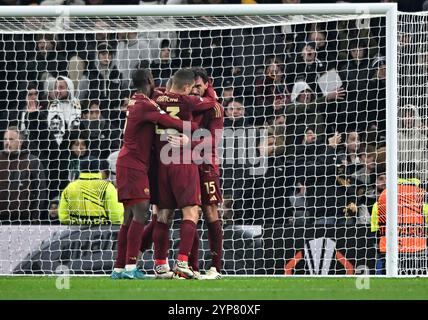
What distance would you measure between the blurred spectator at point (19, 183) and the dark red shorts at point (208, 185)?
243 centimetres

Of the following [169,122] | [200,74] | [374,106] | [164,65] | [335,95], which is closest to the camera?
[169,122]

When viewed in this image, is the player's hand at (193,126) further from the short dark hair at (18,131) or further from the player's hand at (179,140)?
the short dark hair at (18,131)

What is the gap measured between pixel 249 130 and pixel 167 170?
2.33 m

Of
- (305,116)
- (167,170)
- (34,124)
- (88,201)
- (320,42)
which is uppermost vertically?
(320,42)

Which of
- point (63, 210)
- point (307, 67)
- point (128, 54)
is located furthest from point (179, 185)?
point (307, 67)

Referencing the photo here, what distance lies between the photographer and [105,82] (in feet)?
44.6

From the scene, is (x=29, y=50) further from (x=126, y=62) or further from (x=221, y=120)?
(x=221, y=120)

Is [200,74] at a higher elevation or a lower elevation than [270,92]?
lower

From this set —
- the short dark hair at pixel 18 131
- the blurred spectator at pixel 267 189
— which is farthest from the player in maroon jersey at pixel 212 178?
the short dark hair at pixel 18 131

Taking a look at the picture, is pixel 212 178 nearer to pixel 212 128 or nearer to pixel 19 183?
pixel 212 128

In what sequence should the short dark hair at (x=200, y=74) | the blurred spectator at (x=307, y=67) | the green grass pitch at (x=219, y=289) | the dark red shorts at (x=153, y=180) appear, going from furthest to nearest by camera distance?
1. the blurred spectator at (x=307, y=67)
2. the short dark hair at (x=200, y=74)
3. the dark red shorts at (x=153, y=180)
4. the green grass pitch at (x=219, y=289)

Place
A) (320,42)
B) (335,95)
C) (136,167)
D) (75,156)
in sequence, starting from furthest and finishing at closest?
(320,42)
(75,156)
(335,95)
(136,167)

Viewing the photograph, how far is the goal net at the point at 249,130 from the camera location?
12.2 meters

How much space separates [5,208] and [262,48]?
3405 millimetres
